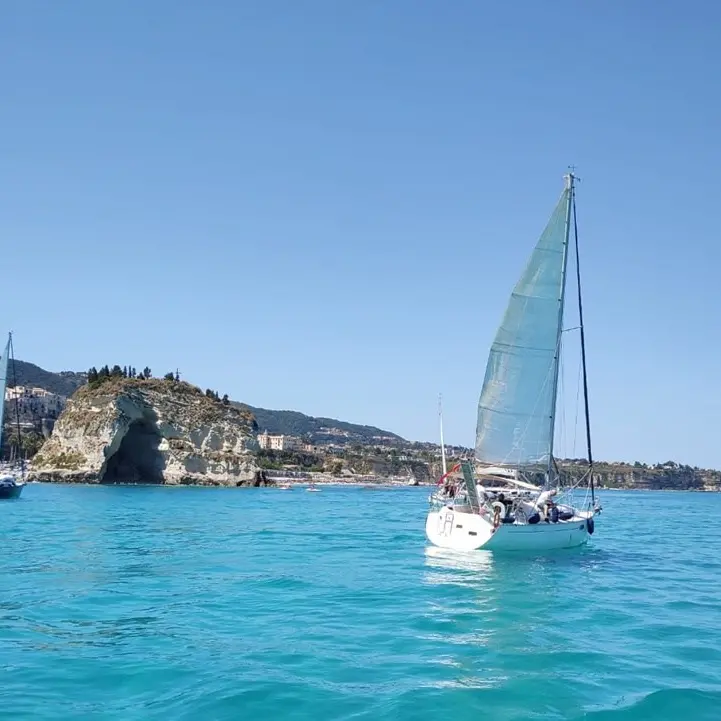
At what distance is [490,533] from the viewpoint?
934 inches

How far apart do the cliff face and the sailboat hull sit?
68.9m

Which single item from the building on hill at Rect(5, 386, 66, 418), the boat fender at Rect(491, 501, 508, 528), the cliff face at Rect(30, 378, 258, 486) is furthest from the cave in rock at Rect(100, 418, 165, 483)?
the building on hill at Rect(5, 386, 66, 418)

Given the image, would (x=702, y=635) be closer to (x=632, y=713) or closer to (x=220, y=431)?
(x=632, y=713)

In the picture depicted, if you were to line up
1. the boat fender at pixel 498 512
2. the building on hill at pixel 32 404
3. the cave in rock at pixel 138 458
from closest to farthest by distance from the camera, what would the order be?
the boat fender at pixel 498 512
the cave in rock at pixel 138 458
the building on hill at pixel 32 404

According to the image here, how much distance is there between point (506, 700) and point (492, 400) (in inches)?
714

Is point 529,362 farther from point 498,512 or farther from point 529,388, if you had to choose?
point 498,512

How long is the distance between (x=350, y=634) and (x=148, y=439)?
90.4m

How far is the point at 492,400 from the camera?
27.6m

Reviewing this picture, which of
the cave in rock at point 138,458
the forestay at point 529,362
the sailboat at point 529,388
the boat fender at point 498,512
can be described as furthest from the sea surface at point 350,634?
the cave in rock at point 138,458

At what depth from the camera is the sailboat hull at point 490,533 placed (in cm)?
2395

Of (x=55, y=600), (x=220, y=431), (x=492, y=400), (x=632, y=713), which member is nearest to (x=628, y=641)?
(x=632, y=713)

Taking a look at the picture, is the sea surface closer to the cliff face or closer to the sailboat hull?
the sailboat hull

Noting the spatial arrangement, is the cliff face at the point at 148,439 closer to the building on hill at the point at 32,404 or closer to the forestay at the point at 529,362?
the forestay at the point at 529,362

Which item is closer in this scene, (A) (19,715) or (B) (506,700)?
(A) (19,715)
